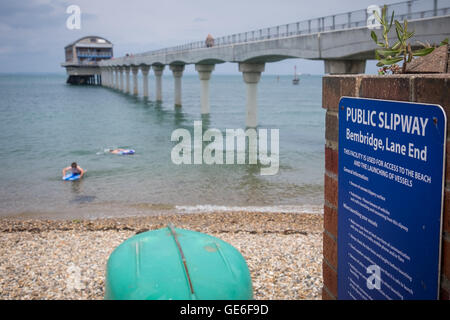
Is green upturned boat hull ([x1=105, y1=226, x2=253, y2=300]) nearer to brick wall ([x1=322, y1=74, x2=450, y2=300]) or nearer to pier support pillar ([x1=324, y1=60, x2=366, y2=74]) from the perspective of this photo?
brick wall ([x1=322, y1=74, x2=450, y2=300])

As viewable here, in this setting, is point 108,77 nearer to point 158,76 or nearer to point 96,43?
point 96,43

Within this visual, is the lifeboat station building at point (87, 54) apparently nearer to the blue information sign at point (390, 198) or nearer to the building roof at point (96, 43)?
the building roof at point (96, 43)

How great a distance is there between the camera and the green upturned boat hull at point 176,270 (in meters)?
3.70

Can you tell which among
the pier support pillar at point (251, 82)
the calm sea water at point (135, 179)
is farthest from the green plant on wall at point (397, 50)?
the pier support pillar at point (251, 82)

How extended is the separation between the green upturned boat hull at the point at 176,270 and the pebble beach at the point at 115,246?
9.86ft

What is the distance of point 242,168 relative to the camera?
24641mm

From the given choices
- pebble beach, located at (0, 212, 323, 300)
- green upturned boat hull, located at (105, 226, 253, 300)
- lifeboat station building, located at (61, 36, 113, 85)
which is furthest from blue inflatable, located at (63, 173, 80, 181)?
lifeboat station building, located at (61, 36, 113, 85)

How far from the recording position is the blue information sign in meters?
2.19

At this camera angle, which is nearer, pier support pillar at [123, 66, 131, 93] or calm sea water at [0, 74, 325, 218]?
calm sea water at [0, 74, 325, 218]

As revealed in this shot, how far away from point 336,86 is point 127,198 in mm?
15842

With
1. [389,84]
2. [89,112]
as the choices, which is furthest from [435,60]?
[89,112]

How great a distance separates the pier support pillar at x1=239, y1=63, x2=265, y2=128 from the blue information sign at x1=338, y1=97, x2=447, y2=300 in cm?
4010
